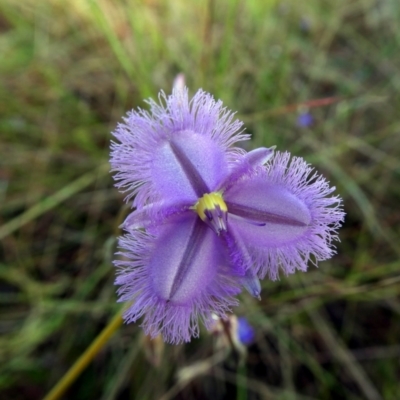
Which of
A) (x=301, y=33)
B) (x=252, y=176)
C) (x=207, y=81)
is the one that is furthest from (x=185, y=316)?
(x=301, y=33)

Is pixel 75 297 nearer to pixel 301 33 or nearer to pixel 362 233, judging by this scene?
pixel 362 233

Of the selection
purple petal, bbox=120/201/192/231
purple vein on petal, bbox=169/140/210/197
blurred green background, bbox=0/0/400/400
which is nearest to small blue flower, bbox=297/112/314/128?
blurred green background, bbox=0/0/400/400

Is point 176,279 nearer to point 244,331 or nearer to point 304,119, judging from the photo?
point 244,331

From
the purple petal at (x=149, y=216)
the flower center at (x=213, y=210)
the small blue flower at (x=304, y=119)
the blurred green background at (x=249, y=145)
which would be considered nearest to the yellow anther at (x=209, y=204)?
the flower center at (x=213, y=210)

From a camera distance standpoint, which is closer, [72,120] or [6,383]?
[6,383]

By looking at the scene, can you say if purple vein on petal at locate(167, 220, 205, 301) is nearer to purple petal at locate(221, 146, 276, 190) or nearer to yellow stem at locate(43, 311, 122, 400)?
purple petal at locate(221, 146, 276, 190)

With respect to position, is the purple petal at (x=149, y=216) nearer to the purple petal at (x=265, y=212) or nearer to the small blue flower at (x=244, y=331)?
the purple petal at (x=265, y=212)

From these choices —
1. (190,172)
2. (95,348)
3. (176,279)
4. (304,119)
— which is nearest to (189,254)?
(176,279)
